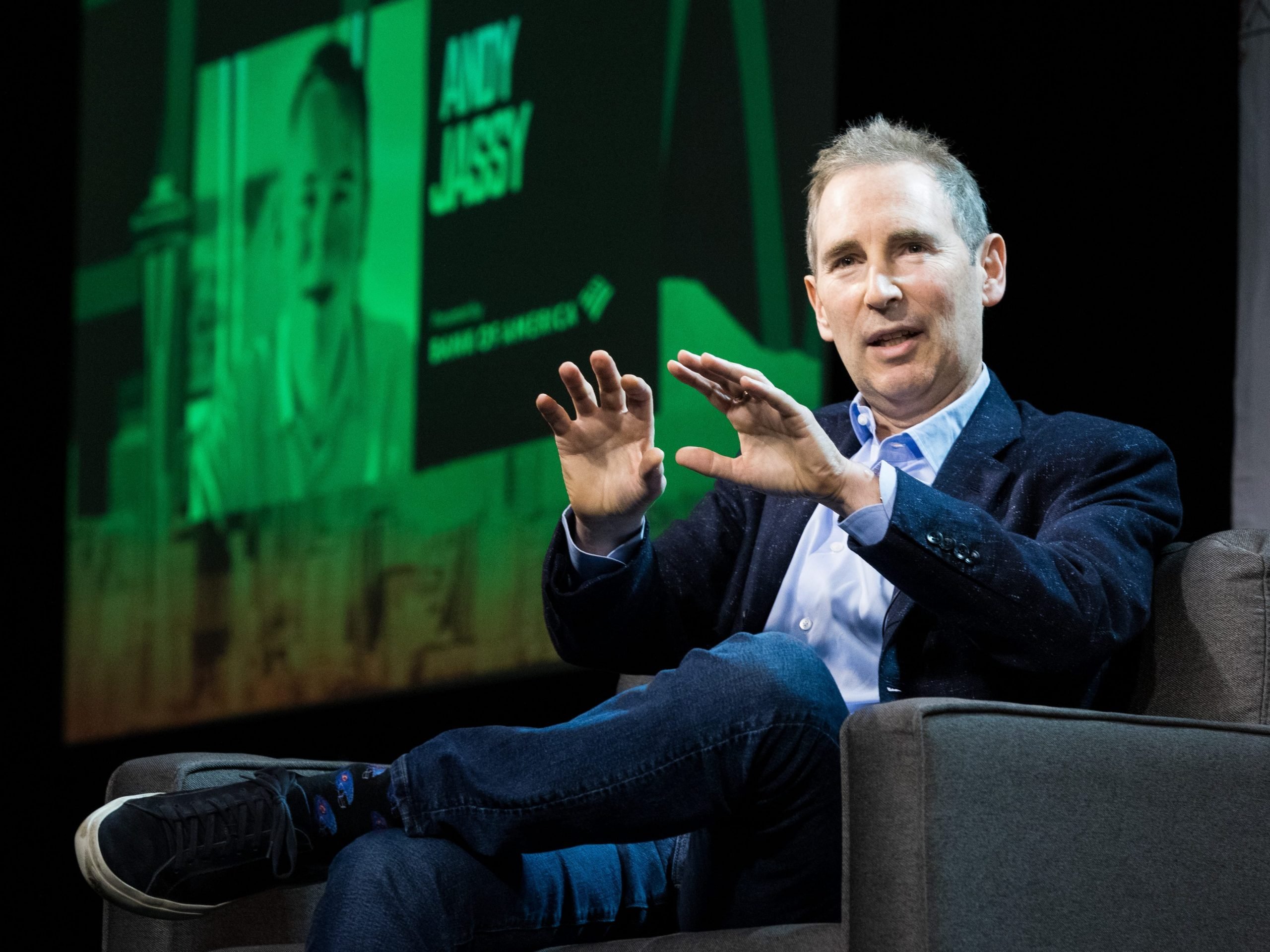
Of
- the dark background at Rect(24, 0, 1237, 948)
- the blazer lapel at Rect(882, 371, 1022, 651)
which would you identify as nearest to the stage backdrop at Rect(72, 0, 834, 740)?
the dark background at Rect(24, 0, 1237, 948)

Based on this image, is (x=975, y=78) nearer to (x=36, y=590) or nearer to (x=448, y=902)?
(x=448, y=902)

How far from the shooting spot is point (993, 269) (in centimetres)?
191

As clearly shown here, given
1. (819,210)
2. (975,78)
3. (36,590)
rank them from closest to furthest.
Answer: (819,210)
(975,78)
(36,590)

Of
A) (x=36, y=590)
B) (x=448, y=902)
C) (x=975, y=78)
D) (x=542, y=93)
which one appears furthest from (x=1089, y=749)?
(x=36, y=590)

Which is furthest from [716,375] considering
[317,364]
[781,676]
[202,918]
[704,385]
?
[317,364]

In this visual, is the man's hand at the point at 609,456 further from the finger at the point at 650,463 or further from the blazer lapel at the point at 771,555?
the blazer lapel at the point at 771,555

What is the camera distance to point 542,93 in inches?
125

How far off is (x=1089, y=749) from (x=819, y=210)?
88 cm

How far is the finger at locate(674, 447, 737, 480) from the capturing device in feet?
4.55

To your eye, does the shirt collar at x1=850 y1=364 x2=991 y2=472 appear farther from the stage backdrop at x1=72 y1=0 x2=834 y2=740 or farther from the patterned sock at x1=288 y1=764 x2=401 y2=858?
the stage backdrop at x1=72 y1=0 x2=834 y2=740

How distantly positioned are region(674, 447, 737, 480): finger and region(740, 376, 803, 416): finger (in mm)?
74

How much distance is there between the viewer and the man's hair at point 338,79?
342cm

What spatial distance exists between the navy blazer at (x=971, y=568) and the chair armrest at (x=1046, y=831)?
0.47 ft

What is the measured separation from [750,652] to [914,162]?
0.79m
